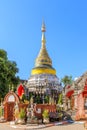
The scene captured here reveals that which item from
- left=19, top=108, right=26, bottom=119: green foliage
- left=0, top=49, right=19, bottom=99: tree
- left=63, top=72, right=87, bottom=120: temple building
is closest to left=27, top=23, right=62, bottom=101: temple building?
left=0, top=49, right=19, bottom=99: tree

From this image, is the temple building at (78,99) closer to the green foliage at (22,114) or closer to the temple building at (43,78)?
the green foliage at (22,114)

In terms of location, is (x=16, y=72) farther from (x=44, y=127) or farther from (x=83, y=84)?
(x=44, y=127)

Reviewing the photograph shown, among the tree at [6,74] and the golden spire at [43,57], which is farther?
the golden spire at [43,57]

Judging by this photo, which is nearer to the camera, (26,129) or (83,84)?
(26,129)

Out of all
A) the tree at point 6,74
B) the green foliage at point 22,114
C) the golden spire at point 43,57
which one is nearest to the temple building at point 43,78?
the golden spire at point 43,57

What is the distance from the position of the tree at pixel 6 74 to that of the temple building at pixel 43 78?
13.7 metres

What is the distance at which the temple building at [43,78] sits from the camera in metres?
58.3

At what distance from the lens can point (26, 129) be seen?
21594mm

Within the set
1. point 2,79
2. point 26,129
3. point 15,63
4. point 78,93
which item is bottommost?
point 26,129

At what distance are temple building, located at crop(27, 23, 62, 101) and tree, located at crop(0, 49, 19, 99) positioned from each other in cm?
1366

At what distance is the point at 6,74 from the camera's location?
40.6 m

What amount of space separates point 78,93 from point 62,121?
4.42 metres

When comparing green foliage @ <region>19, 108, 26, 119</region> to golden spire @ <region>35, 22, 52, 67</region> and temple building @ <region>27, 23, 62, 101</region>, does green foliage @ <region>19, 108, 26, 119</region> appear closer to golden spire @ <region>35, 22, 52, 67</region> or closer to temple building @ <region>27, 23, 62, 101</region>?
temple building @ <region>27, 23, 62, 101</region>

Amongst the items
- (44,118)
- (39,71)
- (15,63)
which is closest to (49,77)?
(39,71)
